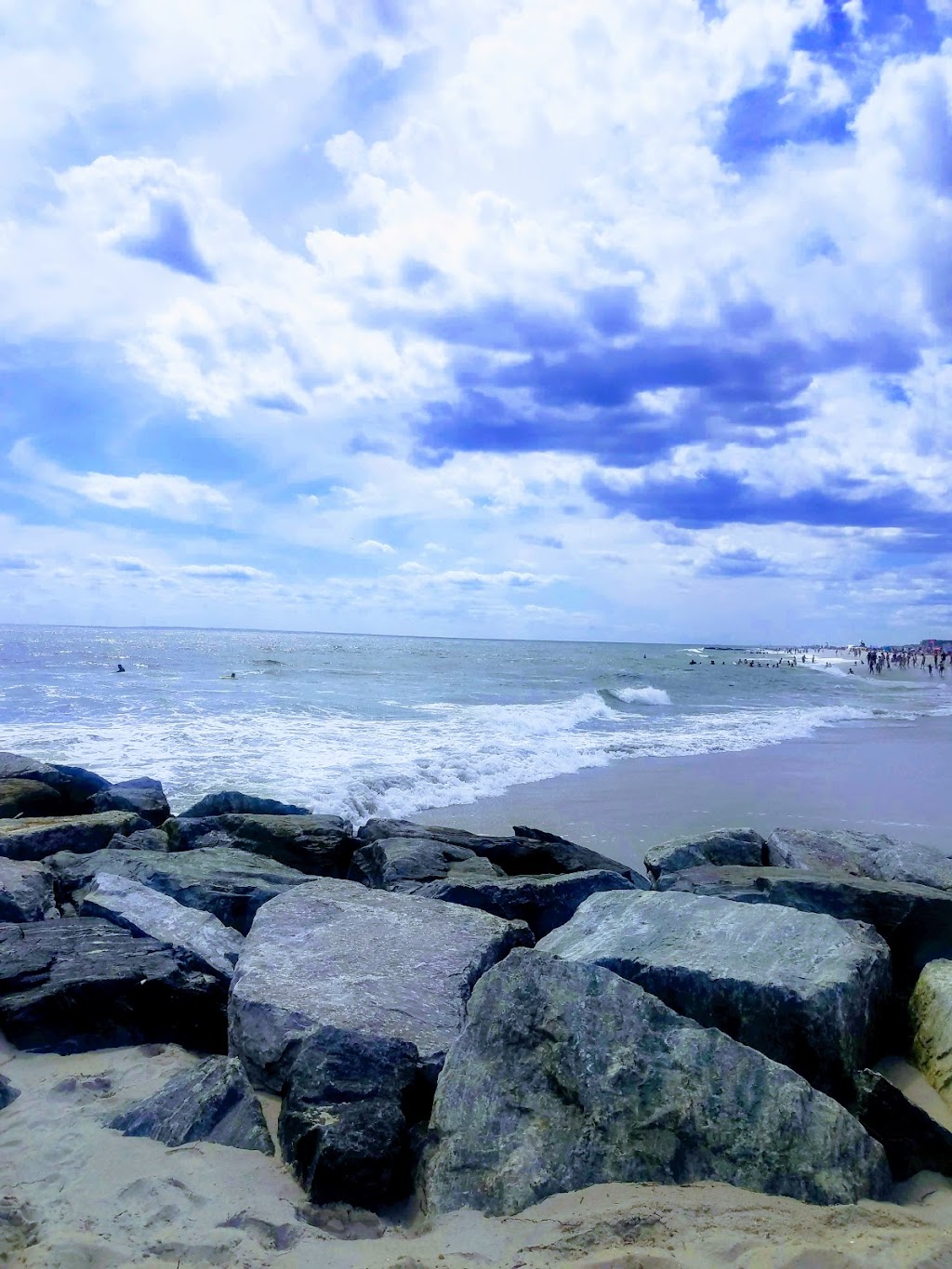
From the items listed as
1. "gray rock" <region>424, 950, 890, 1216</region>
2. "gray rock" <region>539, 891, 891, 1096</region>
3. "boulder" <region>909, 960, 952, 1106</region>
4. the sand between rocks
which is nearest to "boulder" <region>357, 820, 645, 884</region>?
"gray rock" <region>539, 891, 891, 1096</region>

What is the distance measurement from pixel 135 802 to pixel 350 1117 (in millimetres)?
7999

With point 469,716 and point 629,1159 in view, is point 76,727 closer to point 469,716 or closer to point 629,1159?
point 469,716

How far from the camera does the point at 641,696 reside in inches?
1581

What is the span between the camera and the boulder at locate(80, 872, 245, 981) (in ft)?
17.2

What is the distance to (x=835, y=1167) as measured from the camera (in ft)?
10.5

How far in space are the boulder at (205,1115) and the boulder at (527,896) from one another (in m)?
2.71

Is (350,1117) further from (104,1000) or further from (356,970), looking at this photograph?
(104,1000)

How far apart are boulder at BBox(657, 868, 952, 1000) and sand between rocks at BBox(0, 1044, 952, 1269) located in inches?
78.5

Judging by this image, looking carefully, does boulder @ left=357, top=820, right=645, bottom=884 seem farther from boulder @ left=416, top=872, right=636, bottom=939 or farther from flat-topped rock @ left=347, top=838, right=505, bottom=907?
boulder @ left=416, top=872, right=636, bottom=939

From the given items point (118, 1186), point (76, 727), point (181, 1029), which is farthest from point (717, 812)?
point (76, 727)

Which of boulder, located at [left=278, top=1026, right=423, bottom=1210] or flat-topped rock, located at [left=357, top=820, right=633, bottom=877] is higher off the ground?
boulder, located at [left=278, top=1026, right=423, bottom=1210]

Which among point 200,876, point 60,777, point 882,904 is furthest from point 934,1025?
point 60,777

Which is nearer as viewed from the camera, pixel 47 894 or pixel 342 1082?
pixel 342 1082

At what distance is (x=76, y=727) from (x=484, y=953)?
59.2 feet
